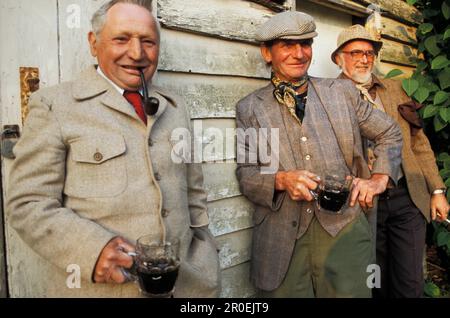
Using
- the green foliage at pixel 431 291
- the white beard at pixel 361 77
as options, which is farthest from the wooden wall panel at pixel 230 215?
the green foliage at pixel 431 291

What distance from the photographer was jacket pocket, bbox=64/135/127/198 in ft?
4.45

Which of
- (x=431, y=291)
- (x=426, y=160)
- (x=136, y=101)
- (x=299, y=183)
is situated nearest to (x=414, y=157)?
(x=426, y=160)

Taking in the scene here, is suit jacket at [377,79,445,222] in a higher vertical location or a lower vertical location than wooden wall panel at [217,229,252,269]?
higher

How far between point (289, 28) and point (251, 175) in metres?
0.83

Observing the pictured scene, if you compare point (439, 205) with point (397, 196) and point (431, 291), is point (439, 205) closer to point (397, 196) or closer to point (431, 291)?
point (397, 196)

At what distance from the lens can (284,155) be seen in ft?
6.72

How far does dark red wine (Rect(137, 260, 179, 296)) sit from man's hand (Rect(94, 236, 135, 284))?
56 mm

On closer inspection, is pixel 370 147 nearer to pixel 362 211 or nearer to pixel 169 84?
pixel 362 211

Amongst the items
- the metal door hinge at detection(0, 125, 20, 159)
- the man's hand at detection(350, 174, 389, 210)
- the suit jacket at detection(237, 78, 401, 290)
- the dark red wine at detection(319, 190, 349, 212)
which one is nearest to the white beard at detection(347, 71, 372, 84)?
the suit jacket at detection(237, 78, 401, 290)

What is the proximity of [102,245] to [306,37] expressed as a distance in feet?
4.99

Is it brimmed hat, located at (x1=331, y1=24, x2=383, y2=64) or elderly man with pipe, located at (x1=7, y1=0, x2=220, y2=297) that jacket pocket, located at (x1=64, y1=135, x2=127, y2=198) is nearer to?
elderly man with pipe, located at (x1=7, y1=0, x2=220, y2=297)

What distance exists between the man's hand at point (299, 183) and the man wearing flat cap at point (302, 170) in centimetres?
2

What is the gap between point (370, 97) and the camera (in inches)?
103
